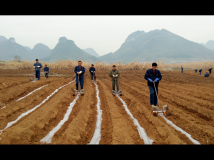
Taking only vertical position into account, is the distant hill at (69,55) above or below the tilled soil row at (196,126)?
above

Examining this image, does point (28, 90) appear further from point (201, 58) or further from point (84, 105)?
point (201, 58)

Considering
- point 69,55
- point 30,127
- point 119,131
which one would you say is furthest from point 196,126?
point 69,55

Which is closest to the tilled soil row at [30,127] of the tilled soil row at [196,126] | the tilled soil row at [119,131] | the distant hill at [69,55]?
the tilled soil row at [119,131]

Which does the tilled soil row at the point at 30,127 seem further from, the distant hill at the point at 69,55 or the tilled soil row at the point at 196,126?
the distant hill at the point at 69,55

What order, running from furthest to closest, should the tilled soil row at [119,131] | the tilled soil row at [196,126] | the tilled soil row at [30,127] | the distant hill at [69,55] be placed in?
the distant hill at [69,55] < the tilled soil row at [196,126] < the tilled soil row at [119,131] < the tilled soil row at [30,127]

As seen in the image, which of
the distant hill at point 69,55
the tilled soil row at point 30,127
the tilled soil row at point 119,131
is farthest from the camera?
the distant hill at point 69,55

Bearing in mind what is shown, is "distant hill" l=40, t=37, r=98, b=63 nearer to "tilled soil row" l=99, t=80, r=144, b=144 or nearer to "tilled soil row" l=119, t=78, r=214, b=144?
"tilled soil row" l=99, t=80, r=144, b=144

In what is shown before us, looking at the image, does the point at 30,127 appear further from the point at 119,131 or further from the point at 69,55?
the point at 69,55

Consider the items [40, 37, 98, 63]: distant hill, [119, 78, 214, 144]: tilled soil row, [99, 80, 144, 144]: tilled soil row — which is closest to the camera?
[99, 80, 144, 144]: tilled soil row

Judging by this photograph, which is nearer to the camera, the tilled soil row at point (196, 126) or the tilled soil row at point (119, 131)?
the tilled soil row at point (119, 131)

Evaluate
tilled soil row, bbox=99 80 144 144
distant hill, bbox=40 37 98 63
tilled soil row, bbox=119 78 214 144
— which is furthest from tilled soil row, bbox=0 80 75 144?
distant hill, bbox=40 37 98 63
